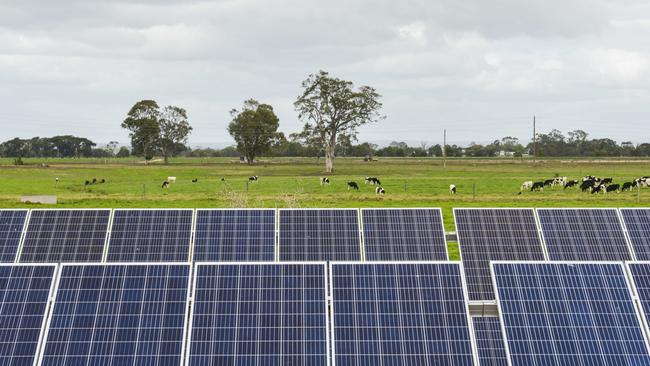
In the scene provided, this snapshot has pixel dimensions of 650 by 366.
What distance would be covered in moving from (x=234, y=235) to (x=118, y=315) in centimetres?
673

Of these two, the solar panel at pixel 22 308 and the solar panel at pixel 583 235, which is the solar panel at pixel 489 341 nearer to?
the solar panel at pixel 583 235

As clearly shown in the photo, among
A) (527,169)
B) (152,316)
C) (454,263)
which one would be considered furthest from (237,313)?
(527,169)

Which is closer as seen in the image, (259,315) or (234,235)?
(259,315)

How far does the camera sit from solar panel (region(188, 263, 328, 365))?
11.8 meters

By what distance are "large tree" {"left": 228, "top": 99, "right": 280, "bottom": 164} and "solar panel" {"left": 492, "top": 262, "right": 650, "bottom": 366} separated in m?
96.1

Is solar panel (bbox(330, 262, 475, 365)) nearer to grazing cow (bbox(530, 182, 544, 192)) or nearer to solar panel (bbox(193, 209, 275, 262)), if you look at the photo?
solar panel (bbox(193, 209, 275, 262))

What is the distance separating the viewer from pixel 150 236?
63.2 feet

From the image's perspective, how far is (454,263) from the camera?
13078 mm

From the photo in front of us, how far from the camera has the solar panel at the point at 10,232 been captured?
19000 mm

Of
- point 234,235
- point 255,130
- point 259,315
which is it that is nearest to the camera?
point 259,315

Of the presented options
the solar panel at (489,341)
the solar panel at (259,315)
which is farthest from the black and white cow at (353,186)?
the solar panel at (259,315)

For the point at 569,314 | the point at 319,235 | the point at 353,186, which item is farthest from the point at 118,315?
the point at 353,186

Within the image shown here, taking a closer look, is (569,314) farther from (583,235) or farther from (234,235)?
(234,235)

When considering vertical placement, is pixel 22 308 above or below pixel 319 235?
below
